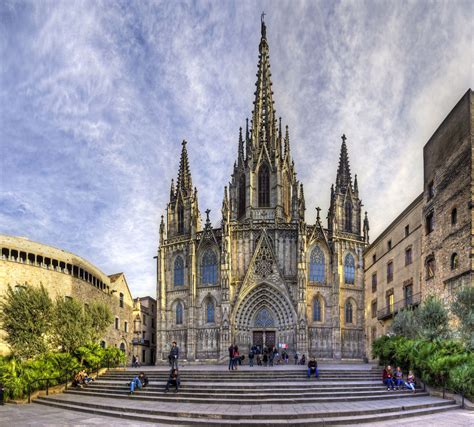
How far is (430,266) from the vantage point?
28.7 metres

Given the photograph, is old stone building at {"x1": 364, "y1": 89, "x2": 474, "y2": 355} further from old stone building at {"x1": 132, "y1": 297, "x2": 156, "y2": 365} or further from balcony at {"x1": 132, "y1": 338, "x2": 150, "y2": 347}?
old stone building at {"x1": 132, "y1": 297, "x2": 156, "y2": 365}

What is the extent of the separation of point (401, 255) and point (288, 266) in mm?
11895

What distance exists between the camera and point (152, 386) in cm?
2116

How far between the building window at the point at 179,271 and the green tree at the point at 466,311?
28749 mm

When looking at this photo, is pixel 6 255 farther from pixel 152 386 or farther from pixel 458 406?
pixel 458 406

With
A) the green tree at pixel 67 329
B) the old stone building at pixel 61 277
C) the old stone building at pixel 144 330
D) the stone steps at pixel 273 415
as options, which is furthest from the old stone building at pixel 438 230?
the old stone building at pixel 144 330

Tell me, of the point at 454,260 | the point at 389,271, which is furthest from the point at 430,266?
the point at 389,271

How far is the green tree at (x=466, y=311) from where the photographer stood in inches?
777

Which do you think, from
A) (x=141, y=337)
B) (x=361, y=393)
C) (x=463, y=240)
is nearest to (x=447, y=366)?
(x=361, y=393)

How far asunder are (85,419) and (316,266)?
3058 cm

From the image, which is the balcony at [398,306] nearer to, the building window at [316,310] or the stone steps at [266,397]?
the building window at [316,310]

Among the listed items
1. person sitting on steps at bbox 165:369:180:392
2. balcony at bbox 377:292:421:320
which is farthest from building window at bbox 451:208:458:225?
person sitting on steps at bbox 165:369:180:392

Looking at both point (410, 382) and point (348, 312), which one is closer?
point (410, 382)

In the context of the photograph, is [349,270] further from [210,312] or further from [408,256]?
[210,312]
